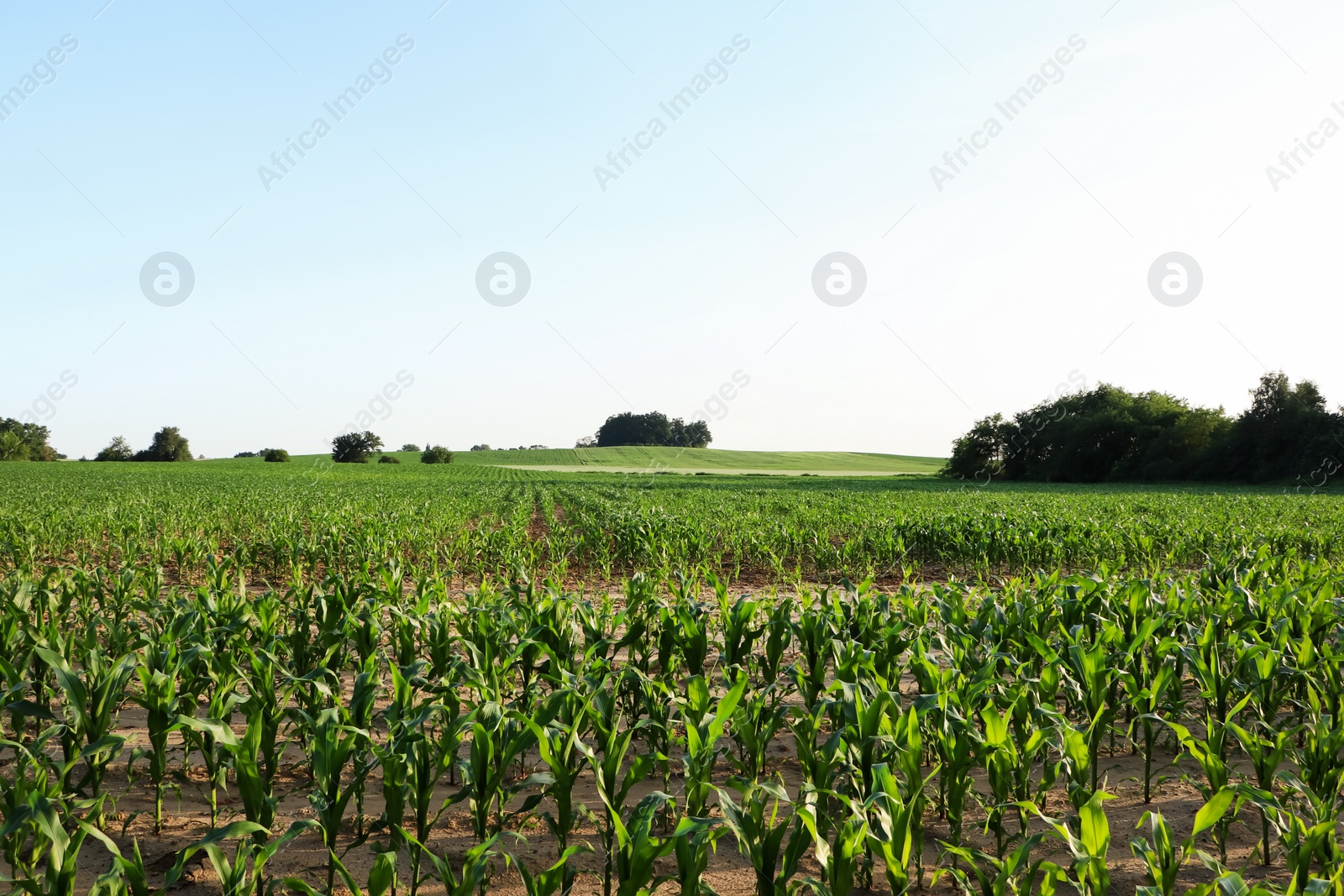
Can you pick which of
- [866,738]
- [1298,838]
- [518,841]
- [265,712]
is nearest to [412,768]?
[518,841]

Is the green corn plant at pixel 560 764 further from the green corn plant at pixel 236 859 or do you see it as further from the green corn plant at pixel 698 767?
the green corn plant at pixel 236 859

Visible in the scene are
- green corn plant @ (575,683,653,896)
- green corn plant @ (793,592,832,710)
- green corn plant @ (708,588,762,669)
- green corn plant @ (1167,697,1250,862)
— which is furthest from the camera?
green corn plant @ (708,588,762,669)

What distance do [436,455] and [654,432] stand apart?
1477 inches

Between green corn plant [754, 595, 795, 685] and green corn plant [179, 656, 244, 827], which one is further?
green corn plant [754, 595, 795, 685]

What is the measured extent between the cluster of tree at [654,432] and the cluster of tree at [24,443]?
226ft

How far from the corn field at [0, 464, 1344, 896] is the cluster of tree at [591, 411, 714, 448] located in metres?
108

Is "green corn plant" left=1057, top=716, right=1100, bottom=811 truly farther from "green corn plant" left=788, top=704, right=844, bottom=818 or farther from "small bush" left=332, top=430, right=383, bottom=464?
"small bush" left=332, top=430, right=383, bottom=464

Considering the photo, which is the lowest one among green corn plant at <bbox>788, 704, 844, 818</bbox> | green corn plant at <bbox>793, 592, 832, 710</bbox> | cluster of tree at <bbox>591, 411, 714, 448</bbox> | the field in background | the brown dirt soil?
the brown dirt soil

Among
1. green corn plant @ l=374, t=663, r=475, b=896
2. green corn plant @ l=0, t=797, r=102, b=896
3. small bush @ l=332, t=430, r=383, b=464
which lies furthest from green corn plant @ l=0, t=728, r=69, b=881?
small bush @ l=332, t=430, r=383, b=464

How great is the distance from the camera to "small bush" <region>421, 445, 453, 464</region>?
292 ft

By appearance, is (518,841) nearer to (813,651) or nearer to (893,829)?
(893,829)

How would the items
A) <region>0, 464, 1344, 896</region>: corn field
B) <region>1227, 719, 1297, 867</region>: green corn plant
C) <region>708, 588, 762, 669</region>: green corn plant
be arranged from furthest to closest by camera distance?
<region>708, 588, 762, 669</region>: green corn plant → <region>1227, 719, 1297, 867</region>: green corn plant → <region>0, 464, 1344, 896</region>: corn field

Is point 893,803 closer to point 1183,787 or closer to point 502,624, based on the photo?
point 1183,787

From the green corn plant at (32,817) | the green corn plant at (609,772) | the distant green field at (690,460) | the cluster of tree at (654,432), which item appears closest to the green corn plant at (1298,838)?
the green corn plant at (609,772)
